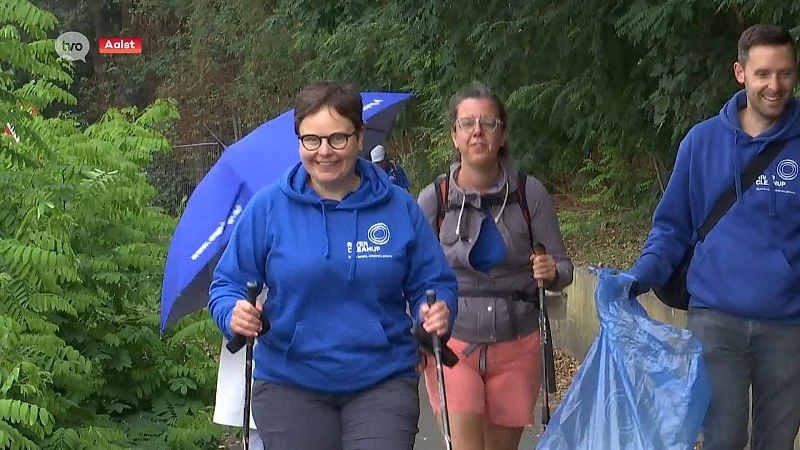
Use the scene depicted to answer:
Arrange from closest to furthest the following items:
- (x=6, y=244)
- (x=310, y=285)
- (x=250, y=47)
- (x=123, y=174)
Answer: (x=310, y=285)
(x=6, y=244)
(x=123, y=174)
(x=250, y=47)

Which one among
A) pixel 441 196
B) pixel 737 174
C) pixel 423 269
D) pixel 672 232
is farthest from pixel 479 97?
pixel 423 269

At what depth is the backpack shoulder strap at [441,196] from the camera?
14.6 feet

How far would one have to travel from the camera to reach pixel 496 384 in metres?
4.38

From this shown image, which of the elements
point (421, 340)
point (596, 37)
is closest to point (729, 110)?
point (421, 340)

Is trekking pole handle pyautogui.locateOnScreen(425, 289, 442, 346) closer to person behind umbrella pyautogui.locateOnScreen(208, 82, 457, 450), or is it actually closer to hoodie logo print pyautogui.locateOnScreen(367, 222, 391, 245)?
person behind umbrella pyautogui.locateOnScreen(208, 82, 457, 450)

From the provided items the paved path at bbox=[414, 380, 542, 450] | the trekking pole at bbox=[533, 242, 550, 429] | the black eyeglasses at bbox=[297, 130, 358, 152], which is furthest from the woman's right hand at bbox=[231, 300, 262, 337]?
the paved path at bbox=[414, 380, 542, 450]

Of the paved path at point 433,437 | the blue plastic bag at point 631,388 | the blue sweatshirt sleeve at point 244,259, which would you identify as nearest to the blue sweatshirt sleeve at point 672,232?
the blue plastic bag at point 631,388

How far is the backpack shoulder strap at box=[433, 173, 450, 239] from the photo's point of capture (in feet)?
14.6

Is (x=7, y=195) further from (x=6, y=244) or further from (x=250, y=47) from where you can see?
(x=250, y=47)

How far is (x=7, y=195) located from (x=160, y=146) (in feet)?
3.96

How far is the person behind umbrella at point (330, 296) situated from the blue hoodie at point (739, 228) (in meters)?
1.03

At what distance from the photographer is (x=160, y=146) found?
656cm

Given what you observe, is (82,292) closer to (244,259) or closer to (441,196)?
(441,196)

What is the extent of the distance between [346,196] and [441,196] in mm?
1170
